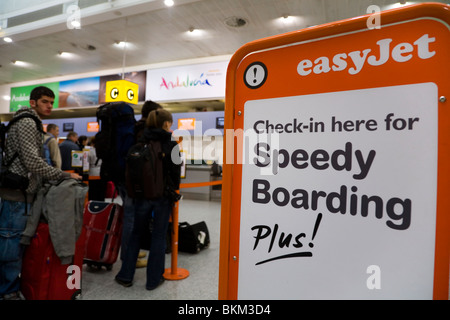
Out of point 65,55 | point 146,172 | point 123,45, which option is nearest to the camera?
point 146,172

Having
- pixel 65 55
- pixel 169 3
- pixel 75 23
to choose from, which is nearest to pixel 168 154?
pixel 169 3

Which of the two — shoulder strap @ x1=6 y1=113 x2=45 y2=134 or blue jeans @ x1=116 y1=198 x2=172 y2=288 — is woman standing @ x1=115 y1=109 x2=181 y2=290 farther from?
shoulder strap @ x1=6 y1=113 x2=45 y2=134

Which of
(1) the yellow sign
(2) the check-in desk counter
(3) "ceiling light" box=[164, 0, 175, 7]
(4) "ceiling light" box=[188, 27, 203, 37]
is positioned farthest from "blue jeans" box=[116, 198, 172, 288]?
(4) "ceiling light" box=[188, 27, 203, 37]

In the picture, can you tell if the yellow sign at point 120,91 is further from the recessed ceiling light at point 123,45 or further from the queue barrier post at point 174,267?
the queue barrier post at point 174,267

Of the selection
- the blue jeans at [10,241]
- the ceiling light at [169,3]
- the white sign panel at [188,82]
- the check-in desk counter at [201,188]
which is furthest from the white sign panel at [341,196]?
the white sign panel at [188,82]

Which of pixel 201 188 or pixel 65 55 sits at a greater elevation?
pixel 65 55

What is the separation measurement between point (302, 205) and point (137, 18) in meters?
6.66

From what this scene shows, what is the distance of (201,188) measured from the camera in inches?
310

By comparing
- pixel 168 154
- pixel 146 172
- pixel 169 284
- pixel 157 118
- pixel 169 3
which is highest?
pixel 169 3

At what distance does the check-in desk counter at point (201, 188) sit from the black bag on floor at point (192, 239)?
4196mm

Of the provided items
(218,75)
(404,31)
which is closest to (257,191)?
(404,31)

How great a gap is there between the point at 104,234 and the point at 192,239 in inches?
40.2

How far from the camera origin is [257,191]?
81 cm

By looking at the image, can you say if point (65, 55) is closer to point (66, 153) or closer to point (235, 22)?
point (66, 153)
